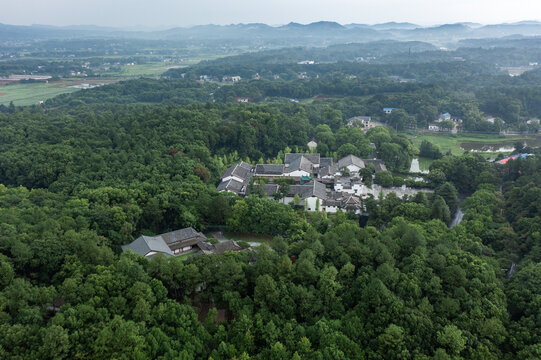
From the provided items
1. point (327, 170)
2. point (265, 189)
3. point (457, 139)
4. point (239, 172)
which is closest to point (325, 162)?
point (327, 170)

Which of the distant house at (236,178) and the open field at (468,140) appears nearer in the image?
the distant house at (236,178)

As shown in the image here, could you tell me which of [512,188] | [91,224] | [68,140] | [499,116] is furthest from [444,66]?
[91,224]

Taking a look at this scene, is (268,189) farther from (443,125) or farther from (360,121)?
(443,125)

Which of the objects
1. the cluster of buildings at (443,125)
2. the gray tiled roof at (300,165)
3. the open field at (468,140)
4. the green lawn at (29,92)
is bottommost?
the open field at (468,140)

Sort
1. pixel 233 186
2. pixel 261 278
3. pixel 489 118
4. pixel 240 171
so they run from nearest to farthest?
pixel 261 278, pixel 233 186, pixel 240 171, pixel 489 118

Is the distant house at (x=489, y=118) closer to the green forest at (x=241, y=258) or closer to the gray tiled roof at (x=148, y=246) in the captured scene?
the green forest at (x=241, y=258)

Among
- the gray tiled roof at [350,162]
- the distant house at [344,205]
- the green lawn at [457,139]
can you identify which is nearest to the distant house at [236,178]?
the distant house at [344,205]
